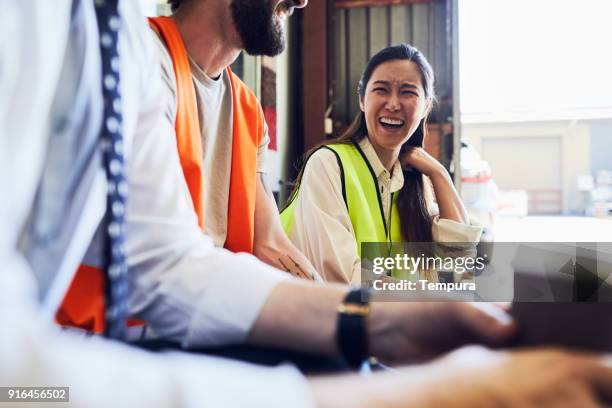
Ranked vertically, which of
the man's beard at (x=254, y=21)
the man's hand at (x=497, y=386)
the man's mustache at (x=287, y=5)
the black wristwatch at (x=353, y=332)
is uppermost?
the man's mustache at (x=287, y=5)

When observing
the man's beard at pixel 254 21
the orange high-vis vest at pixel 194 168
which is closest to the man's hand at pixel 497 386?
the orange high-vis vest at pixel 194 168

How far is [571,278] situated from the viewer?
1.63 ft

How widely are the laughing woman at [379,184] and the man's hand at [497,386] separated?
446 mm

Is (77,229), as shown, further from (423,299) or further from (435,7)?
(435,7)

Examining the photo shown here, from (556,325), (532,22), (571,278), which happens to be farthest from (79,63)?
(532,22)

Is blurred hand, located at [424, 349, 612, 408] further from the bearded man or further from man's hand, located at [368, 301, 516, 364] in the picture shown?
the bearded man

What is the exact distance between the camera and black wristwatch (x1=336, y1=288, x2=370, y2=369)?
1.11 feet

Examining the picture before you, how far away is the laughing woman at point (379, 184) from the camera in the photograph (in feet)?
2.39

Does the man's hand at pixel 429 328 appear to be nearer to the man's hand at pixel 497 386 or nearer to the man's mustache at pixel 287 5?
the man's hand at pixel 497 386

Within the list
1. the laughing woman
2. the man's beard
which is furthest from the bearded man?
the laughing woman

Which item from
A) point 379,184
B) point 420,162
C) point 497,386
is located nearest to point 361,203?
point 379,184

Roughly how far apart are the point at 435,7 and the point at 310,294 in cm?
80

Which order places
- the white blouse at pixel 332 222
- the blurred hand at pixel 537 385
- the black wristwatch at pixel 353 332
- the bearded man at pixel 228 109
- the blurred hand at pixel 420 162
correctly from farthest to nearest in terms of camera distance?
the blurred hand at pixel 420 162, the white blouse at pixel 332 222, the bearded man at pixel 228 109, the black wristwatch at pixel 353 332, the blurred hand at pixel 537 385

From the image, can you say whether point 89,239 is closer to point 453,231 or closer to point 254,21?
point 254,21
